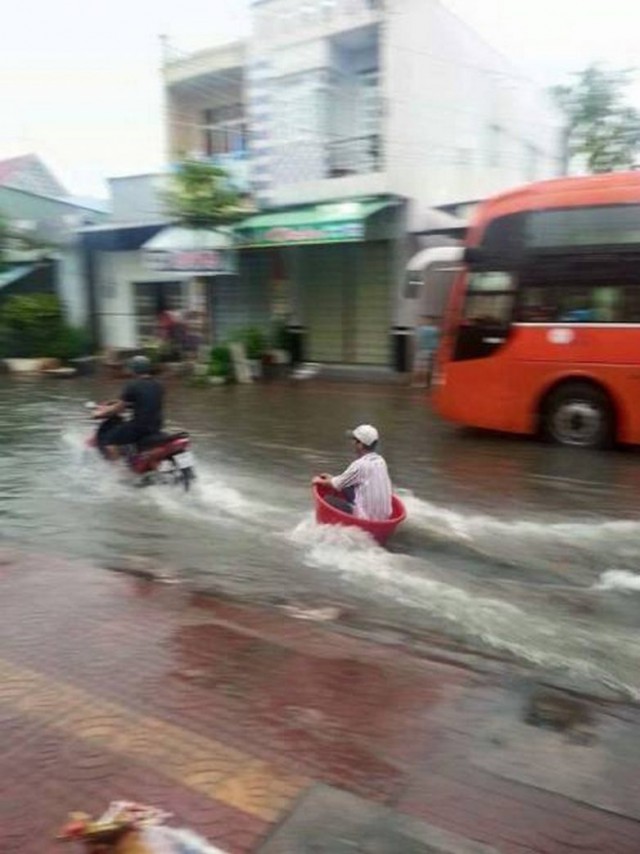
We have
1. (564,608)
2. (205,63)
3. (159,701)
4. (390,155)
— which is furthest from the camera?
(205,63)

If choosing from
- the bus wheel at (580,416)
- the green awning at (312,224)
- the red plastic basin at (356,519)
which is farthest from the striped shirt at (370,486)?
the green awning at (312,224)

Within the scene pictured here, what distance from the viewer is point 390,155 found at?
17.1m

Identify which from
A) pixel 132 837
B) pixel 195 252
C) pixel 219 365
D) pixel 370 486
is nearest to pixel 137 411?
pixel 370 486

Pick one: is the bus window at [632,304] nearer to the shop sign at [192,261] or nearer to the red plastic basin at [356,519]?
the red plastic basin at [356,519]

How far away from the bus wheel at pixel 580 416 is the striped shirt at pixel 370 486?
4.79 metres

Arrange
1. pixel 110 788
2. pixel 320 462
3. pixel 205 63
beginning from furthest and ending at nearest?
pixel 205 63
pixel 320 462
pixel 110 788

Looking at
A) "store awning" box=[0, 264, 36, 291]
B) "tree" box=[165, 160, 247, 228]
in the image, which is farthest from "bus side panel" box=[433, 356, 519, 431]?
"store awning" box=[0, 264, 36, 291]

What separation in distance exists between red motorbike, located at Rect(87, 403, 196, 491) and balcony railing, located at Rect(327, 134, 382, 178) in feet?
37.6

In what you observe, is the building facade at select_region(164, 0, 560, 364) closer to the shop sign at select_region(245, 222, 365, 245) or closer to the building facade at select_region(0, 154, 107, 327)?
the shop sign at select_region(245, 222, 365, 245)

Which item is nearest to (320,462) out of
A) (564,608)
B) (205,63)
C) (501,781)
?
(564,608)

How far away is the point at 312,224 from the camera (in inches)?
680

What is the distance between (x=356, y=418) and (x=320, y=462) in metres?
3.32

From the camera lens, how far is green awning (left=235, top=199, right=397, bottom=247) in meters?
16.7

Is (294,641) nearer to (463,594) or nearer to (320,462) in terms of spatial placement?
(463,594)
